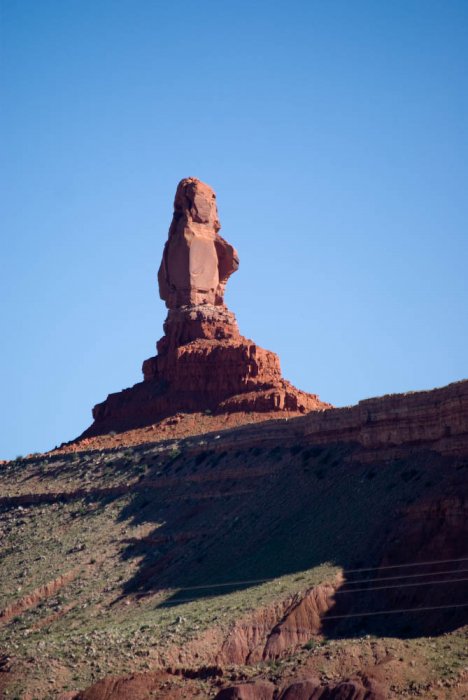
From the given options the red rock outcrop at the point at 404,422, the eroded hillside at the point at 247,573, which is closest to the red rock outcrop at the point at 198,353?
the eroded hillside at the point at 247,573

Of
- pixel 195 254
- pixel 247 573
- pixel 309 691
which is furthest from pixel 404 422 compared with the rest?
pixel 195 254

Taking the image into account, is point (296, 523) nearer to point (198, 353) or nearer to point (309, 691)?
point (309, 691)

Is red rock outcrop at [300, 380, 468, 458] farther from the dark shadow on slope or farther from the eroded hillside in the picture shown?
the dark shadow on slope

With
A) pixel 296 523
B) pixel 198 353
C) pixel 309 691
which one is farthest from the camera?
pixel 198 353

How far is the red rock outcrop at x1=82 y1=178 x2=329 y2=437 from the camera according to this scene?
104 meters

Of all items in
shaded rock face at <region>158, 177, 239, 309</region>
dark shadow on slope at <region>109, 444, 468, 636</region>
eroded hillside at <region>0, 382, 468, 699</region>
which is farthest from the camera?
shaded rock face at <region>158, 177, 239, 309</region>

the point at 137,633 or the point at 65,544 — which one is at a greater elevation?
the point at 65,544

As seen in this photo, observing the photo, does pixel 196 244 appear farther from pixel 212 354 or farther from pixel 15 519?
pixel 15 519

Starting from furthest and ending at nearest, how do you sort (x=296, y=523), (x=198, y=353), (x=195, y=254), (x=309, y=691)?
Result: (x=195, y=254) → (x=198, y=353) → (x=296, y=523) → (x=309, y=691)

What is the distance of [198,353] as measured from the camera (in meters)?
107

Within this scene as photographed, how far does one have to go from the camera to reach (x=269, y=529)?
79.4m

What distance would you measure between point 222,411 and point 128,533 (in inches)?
659

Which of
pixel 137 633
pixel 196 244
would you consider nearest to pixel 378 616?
pixel 137 633

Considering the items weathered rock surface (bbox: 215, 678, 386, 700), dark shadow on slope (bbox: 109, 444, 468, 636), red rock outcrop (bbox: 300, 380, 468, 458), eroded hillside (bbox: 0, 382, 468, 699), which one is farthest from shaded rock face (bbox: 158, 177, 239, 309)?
weathered rock surface (bbox: 215, 678, 386, 700)
